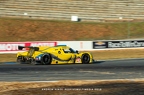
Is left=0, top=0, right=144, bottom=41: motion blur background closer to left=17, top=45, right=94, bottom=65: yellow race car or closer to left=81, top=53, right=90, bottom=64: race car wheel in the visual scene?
left=81, top=53, right=90, bottom=64: race car wheel

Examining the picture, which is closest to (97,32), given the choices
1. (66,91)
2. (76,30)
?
(76,30)

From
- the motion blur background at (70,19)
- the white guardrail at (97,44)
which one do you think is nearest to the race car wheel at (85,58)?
the white guardrail at (97,44)

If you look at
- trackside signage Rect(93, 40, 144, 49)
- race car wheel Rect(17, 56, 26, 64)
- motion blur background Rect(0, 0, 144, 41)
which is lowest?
race car wheel Rect(17, 56, 26, 64)

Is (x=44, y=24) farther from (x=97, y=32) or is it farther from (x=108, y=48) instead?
(x=108, y=48)

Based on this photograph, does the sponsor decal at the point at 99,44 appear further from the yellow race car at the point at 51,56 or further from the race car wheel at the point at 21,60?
the race car wheel at the point at 21,60

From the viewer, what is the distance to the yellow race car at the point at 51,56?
23953 millimetres

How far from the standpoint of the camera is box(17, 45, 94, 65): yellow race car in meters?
24.0

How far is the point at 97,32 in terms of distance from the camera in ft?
161

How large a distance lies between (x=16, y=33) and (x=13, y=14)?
7219 mm

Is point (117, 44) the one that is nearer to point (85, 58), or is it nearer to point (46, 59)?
point (85, 58)

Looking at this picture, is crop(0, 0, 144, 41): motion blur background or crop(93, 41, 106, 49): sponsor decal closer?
crop(93, 41, 106, 49): sponsor decal

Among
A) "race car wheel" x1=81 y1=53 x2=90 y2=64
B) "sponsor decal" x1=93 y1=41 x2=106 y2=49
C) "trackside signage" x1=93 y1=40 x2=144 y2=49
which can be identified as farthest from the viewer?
"trackside signage" x1=93 y1=40 x2=144 y2=49

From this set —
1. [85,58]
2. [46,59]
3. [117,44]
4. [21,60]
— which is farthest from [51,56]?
[117,44]

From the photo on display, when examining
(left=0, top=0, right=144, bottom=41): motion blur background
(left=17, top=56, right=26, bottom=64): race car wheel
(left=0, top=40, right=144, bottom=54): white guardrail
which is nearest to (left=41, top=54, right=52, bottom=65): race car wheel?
(left=17, top=56, right=26, bottom=64): race car wheel
